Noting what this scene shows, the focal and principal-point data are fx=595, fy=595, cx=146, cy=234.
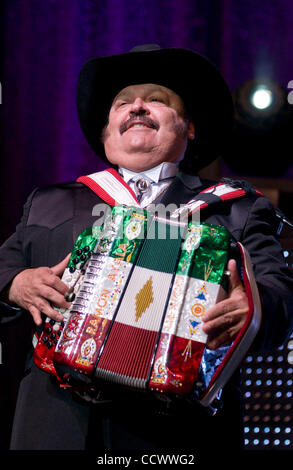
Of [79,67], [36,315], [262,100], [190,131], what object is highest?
[79,67]

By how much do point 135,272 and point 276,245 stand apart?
0.43m

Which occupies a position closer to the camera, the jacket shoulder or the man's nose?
the jacket shoulder

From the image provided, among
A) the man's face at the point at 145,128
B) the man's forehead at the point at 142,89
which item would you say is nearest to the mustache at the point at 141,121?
the man's face at the point at 145,128

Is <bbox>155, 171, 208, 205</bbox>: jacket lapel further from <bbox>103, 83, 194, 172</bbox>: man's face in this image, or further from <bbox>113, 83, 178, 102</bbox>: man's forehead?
<bbox>113, 83, 178, 102</bbox>: man's forehead

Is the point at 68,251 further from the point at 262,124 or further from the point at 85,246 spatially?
the point at 262,124

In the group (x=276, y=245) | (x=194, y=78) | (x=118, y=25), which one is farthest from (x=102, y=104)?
(x=276, y=245)

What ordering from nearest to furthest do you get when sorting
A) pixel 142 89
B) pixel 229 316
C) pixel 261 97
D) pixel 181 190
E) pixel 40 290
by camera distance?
pixel 229 316, pixel 40 290, pixel 181 190, pixel 142 89, pixel 261 97

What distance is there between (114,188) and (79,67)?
3.03 feet

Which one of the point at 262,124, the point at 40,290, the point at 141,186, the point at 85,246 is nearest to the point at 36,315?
the point at 40,290

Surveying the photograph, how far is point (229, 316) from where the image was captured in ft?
3.81

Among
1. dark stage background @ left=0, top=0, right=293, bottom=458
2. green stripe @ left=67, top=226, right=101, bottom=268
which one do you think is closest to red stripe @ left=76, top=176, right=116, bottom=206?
green stripe @ left=67, top=226, right=101, bottom=268

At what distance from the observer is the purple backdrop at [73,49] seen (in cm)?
217

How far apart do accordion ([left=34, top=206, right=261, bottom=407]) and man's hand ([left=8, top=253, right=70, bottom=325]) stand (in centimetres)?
2

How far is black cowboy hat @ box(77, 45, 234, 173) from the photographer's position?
1.79 metres
